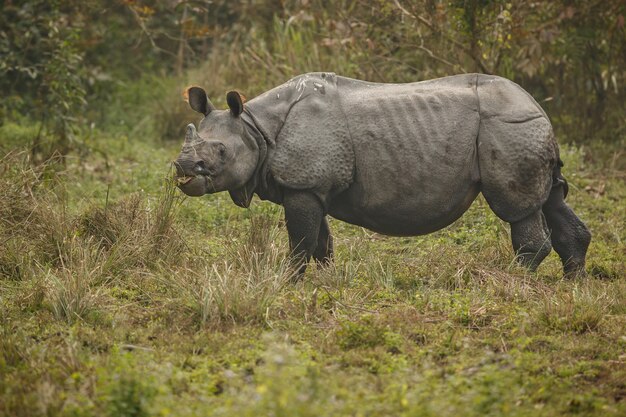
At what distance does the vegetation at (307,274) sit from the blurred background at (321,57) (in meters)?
0.04

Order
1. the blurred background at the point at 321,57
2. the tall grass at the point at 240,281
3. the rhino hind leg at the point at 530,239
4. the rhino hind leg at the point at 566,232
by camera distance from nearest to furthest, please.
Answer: the tall grass at the point at 240,281 → the rhino hind leg at the point at 530,239 → the rhino hind leg at the point at 566,232 → the blurred background at the point at 321,57

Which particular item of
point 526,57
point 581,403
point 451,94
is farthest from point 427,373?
point 526,57

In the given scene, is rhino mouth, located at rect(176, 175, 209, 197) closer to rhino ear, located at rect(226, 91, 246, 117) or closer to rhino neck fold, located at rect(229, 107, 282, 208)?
rhino neck fold, located at rect(229, 107, 282, 208)

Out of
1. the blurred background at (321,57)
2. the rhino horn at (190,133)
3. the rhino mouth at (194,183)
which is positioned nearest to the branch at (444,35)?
the blurred background at (321,57)

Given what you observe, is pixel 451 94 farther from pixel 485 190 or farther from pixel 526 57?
pixel 526 57

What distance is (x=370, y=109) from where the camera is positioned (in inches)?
301

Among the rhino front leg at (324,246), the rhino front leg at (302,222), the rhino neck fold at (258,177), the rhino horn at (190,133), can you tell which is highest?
the rhino horn at (190,133)

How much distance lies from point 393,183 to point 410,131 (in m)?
0.39

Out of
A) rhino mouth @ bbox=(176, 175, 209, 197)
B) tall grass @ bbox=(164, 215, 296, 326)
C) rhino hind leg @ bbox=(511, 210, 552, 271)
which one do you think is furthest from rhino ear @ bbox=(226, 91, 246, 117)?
rhino hind leg @ bbox=(511, 210, 552, 271)

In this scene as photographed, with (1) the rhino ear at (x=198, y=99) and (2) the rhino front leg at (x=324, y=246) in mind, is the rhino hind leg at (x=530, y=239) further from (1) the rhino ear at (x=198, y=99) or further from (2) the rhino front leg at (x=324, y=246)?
(1) the rhino ear at (x=198, y=99)

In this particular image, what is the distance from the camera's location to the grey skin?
7426 millimetres

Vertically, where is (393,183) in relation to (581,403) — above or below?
above

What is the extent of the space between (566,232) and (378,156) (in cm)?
157

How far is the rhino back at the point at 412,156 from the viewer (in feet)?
24.8
